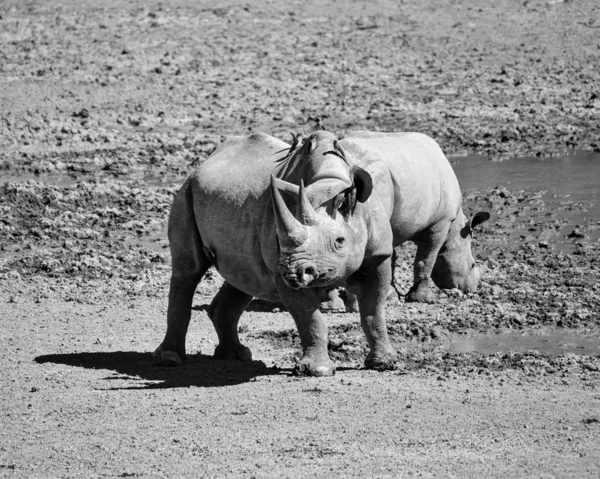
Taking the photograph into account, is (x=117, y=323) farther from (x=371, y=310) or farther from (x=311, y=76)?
(x=311, y=76)

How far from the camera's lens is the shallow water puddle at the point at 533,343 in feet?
36.8

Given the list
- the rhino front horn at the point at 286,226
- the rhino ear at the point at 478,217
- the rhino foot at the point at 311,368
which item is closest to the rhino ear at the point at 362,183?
the rhino front horn at the point at 286,226

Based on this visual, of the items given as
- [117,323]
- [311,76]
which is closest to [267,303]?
[117,323]

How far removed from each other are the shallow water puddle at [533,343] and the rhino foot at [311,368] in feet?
5.15

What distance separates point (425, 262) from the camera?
43.1 feet

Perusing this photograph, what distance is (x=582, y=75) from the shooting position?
907 inches

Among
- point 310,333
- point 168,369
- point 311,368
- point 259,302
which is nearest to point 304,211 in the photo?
point 310,333

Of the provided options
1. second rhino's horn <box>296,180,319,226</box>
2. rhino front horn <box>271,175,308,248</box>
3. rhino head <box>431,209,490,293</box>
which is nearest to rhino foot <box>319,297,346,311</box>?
rhino head <box>431,209,490,293</box>

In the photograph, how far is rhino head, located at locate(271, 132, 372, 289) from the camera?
9.26 m

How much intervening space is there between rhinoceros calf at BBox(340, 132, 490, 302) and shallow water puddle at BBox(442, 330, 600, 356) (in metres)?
1.16

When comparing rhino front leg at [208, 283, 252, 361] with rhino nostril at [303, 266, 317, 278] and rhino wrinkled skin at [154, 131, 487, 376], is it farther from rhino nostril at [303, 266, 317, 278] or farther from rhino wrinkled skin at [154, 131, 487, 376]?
rhino nostril at [303, 266, 317, 278]

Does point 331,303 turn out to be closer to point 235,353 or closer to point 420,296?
point 420,296

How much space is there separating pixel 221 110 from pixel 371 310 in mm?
11420

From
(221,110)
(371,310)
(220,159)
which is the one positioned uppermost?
(220,159)
